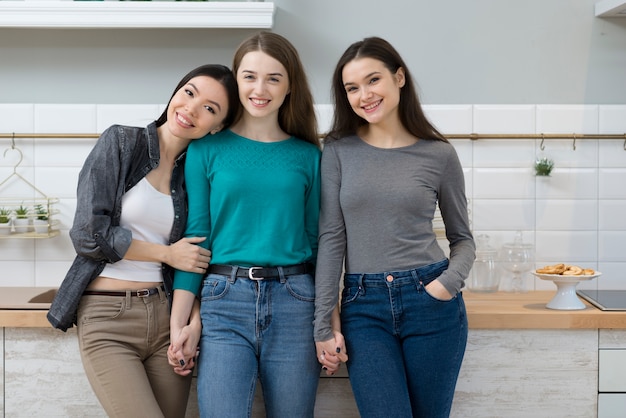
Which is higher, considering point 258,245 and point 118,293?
point 258,245

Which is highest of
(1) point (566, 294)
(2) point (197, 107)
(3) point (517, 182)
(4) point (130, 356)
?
(2) point (197, 107)

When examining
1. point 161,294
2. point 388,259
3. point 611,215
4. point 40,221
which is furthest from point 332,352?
point 611,215

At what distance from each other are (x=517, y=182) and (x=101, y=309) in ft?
5.13

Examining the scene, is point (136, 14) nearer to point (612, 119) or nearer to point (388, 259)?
point (388, 259)

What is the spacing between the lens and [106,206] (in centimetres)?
179

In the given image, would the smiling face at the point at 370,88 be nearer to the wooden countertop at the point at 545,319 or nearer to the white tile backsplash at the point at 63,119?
the wooden countertop at the point at 545,319

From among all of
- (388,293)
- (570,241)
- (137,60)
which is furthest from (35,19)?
(570,241)

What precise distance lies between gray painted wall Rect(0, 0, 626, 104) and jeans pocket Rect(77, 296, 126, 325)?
0.98 m

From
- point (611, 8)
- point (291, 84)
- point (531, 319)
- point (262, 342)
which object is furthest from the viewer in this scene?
point (611, 8)

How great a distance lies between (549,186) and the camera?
8.54ft

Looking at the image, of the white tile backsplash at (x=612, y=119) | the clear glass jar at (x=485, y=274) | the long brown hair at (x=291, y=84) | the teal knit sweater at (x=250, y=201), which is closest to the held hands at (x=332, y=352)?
the teal knit sweater at (x=250, y=201)

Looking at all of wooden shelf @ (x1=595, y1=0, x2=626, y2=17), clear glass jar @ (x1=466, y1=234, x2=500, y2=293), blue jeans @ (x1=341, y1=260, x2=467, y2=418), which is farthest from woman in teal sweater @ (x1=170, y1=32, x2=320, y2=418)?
wooden shelf @ (x1=595, y1=0, x2=626, y2=17)

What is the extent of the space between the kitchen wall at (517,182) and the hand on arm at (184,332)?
0.97 metres

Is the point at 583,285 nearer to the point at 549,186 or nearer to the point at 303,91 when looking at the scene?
the point at 549,186
